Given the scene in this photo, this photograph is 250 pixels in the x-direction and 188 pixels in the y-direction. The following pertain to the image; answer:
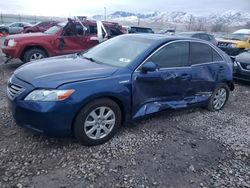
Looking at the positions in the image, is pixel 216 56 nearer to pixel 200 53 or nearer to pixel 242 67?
pixel 200 53

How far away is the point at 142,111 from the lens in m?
4.19

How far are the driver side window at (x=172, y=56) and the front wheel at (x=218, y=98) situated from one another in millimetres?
1282

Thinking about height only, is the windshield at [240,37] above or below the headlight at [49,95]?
above

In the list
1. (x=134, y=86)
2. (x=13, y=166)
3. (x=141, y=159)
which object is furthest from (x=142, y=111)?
(x=13, y=166)

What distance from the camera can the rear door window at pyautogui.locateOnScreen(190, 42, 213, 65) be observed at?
4883 mm

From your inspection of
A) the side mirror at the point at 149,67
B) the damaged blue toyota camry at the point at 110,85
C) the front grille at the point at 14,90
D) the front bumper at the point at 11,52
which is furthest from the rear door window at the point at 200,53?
the front bumper at the point at 11,52

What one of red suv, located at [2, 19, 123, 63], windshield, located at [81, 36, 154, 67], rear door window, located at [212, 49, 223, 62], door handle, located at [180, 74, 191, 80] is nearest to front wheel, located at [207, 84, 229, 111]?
rear door window, located at [212, 49, 223, 62]

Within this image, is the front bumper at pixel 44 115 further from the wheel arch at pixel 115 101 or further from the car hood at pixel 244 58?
the car hood at pixel 244 58

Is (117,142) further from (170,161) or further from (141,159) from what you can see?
(170,161)

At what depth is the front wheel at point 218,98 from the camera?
219 inches

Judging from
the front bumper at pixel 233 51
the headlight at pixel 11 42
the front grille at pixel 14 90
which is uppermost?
the headlight at pixel 11 42

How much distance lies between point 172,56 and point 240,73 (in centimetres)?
477

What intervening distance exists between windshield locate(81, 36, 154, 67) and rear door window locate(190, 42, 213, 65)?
0.94 metres

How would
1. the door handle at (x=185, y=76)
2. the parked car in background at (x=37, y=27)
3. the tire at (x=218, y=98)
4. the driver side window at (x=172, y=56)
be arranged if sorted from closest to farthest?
the driver side window at (x=172, y=56) → the door handle at (x=185, y=76) → the tire at (x=218, y=98) → the parked car in background at (x=37, y=27)
